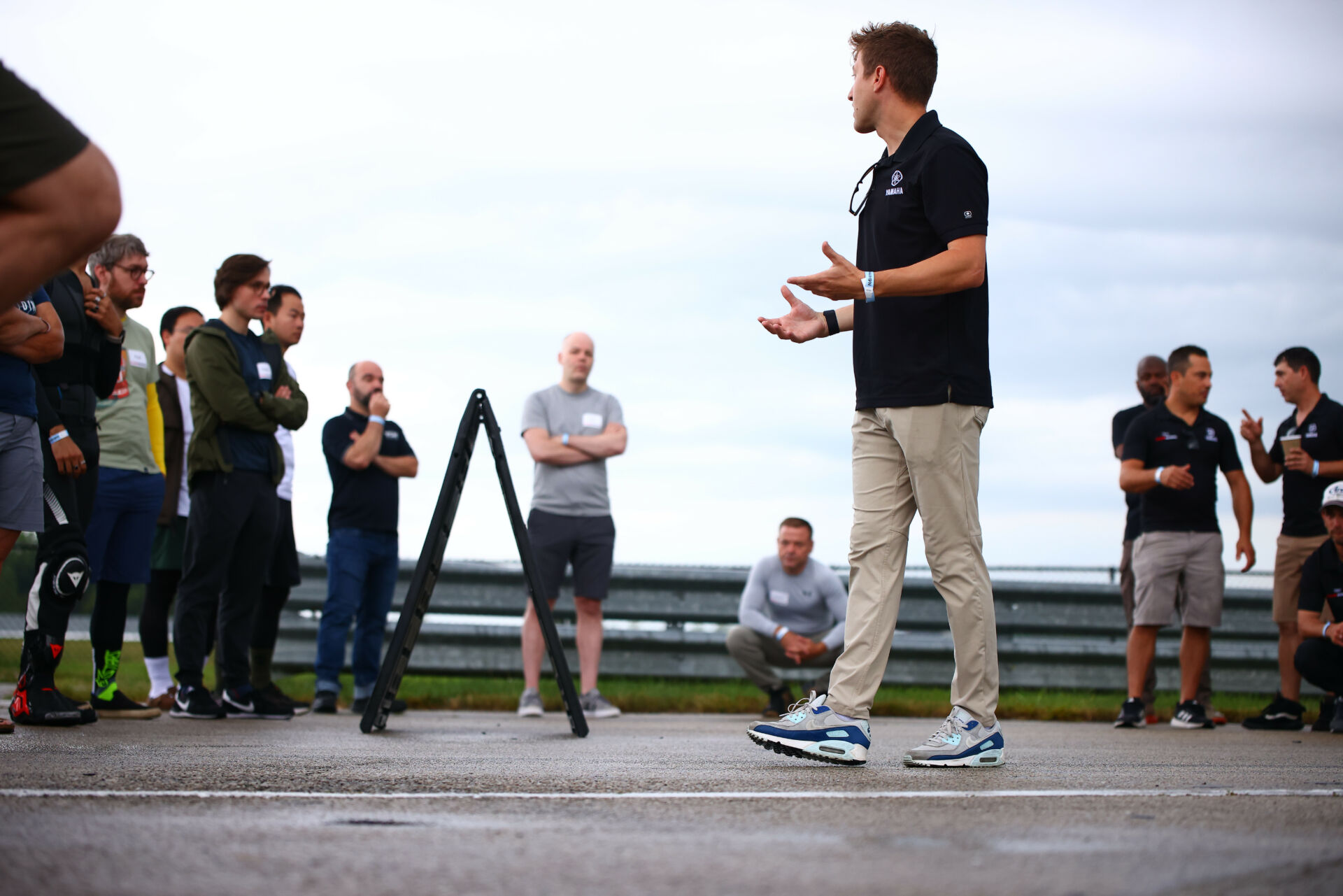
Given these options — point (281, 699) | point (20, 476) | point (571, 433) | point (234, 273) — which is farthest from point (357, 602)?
point (20, 476)

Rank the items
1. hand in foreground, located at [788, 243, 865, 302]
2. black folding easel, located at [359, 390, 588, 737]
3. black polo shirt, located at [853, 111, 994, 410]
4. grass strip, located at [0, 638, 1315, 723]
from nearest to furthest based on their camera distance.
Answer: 1. hand in foreground, located at [788, 243, 865, 302]
2. black polo shirt, located at [853, 111, 994, 410]
3. black folding easel, located at [359, 390, 588, 737]
4. grass strip, located at [0, 638, 1315, 723]

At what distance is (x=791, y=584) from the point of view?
8.66 meters

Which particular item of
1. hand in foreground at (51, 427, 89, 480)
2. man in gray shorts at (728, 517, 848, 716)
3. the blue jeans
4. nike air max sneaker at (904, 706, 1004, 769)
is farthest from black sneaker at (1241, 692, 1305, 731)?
hand in foreground at (51, 427, 89, 480)

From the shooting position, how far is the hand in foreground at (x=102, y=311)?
17.1ft

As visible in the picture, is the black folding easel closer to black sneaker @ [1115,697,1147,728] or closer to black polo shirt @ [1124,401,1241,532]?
black sneaker @ [1115,697,1147,728]

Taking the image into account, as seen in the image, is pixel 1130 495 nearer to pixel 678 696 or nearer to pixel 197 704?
pixel 678 696

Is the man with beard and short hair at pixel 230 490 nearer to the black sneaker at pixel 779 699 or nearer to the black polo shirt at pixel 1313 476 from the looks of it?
the black sneaker at pixel 779 699

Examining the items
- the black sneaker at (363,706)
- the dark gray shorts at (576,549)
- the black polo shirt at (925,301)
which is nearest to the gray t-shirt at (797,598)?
the dark gray shorts at (576,549)

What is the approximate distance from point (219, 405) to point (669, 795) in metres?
4.10

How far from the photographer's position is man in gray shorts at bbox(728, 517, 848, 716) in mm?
8328

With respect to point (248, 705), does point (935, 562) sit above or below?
above

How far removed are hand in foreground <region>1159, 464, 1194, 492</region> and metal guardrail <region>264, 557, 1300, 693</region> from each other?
2176 mm

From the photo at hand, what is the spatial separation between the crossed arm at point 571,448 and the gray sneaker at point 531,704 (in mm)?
1346

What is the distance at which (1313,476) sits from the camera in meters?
7.75
